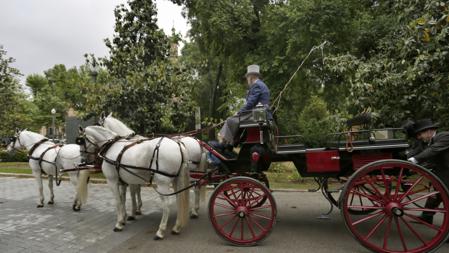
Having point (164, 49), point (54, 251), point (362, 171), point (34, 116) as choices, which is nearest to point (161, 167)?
point (54, 251)

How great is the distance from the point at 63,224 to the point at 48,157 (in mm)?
2149

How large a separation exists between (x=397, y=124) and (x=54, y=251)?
7687 millimetres

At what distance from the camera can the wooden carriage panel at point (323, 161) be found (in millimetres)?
4797

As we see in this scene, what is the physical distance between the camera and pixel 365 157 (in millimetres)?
4762

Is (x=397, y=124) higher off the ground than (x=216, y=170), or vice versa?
(x=397, y=124)

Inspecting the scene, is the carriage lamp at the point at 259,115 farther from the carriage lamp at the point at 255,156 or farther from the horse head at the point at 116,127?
the horse head at the point at 116,127

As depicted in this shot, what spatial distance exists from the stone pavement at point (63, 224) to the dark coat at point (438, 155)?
4.33 m

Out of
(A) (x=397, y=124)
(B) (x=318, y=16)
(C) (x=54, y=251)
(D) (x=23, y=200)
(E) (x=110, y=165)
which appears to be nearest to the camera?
(C) (x=54, y=251)

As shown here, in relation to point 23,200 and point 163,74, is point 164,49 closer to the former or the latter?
point 163,74

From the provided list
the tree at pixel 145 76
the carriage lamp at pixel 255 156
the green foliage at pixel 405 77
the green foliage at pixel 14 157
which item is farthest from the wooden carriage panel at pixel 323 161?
the green foliage at pixel 14 157

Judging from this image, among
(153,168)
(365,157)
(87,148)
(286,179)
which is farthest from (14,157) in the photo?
(365,157)

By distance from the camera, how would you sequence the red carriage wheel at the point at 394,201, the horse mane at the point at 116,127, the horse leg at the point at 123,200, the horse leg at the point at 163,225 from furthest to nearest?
the horse mane at the point at 116,127 < the horse leg at the point at 123,200 < the horse leg at the point at 163,225 < the red carriage wheel at the point at 394,201

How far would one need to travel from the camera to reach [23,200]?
861cm

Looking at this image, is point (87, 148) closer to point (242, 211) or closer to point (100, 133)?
point (100, 133)
